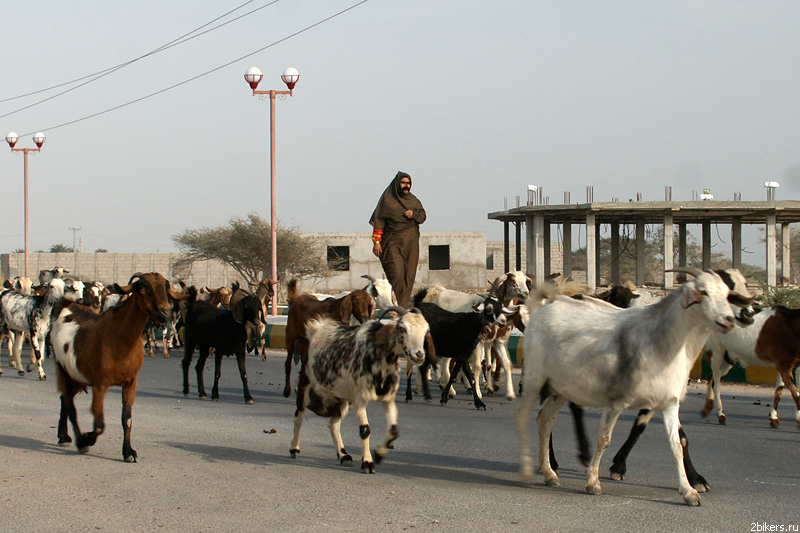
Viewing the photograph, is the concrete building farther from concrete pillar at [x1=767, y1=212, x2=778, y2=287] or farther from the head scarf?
the head scarf

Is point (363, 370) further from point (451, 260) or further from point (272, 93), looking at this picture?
point (451, 260)

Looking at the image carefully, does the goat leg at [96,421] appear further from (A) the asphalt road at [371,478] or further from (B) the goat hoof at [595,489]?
(B) the goat hoof at [595,489]

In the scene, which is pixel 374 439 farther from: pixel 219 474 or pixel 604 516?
pixel 604 516

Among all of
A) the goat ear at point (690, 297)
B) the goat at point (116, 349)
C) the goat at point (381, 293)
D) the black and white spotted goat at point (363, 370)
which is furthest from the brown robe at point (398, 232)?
the goat ear at point (690, 297)

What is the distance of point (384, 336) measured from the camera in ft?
26.2

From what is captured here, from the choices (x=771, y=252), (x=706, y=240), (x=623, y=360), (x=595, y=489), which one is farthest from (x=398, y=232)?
(x=706, y=240)

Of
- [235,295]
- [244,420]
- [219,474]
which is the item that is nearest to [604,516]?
[219,474]

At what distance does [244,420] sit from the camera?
11.3 m

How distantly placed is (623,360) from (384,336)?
2.06 meters

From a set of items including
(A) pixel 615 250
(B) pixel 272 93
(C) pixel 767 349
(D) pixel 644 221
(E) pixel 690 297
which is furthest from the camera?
(A) pixel 615 250

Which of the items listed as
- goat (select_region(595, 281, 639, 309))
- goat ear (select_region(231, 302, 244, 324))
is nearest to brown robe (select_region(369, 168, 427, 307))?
goat ear (select_region(231, 302, 244, 324))

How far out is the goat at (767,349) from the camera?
1069 cm

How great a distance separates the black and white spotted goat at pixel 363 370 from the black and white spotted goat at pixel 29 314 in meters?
9.97

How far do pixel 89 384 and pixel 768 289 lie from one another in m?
16.0
